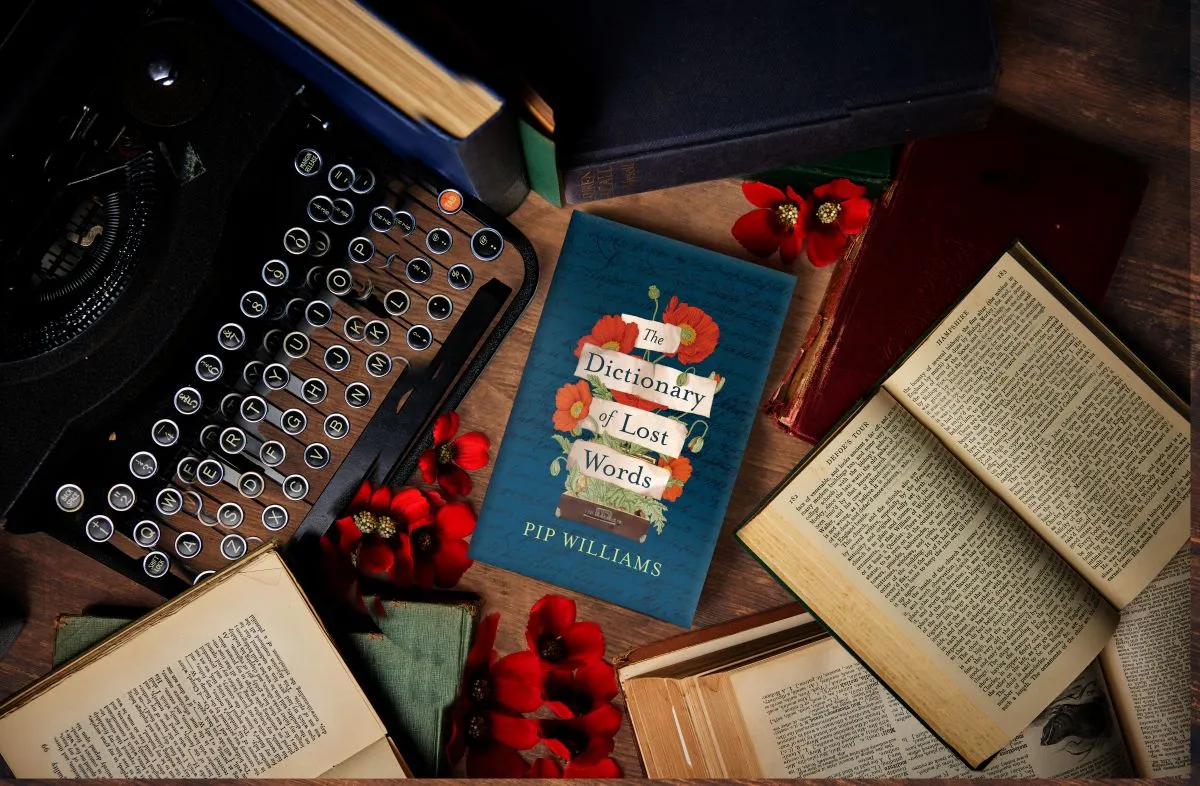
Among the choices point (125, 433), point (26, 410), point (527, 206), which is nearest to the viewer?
point (26, 410)

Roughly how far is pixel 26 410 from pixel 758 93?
80 centimetres

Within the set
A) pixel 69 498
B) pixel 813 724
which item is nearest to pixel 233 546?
pixel 69 498

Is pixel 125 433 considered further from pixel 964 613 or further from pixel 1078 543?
pixel 1078 543

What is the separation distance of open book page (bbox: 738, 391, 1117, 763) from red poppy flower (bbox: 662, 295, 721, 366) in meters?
0.19

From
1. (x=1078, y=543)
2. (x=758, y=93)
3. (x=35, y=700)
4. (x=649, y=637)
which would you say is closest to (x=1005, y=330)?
(x=1078, y=543)

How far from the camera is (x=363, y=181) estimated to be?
965 millimetres

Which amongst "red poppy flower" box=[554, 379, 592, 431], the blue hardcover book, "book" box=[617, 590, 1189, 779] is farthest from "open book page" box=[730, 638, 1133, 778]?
"red poppy flower" box=[554, 379, 592, 431]

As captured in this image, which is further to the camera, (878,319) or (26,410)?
(878,319)

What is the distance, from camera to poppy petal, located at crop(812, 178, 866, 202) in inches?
39.8

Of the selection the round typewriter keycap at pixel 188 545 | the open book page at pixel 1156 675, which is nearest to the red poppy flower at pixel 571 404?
the round typewriter keycap at pixel 188 545

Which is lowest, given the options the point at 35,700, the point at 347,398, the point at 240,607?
the point at 35,700

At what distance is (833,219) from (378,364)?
22.0 inches

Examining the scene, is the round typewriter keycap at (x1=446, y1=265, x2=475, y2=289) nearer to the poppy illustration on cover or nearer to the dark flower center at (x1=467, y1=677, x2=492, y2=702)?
the poppy illustration on cover

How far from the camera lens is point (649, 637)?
41.5 inches
